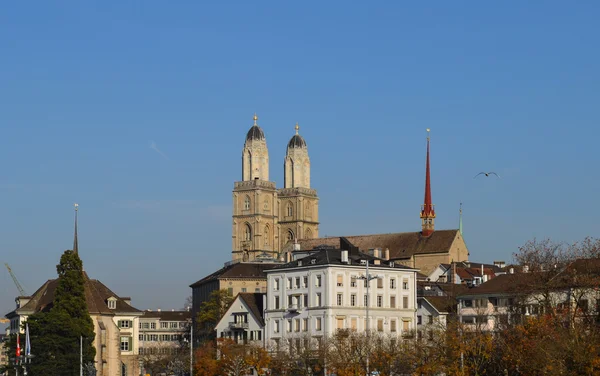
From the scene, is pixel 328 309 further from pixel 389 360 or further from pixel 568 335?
pixel 568 335

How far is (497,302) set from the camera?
128 m

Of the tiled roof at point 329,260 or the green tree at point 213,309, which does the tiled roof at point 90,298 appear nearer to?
the green tree at point 213,309

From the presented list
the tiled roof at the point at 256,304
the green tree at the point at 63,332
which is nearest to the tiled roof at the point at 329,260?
the tiled roof at the point at 256,304

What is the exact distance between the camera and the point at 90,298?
488ft

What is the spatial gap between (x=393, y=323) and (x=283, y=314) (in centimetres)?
1064

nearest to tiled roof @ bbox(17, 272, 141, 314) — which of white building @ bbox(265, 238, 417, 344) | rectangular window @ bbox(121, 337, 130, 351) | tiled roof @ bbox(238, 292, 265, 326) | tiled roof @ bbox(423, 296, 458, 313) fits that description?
rectangular window @ bbox(121, 337, 130, 351)

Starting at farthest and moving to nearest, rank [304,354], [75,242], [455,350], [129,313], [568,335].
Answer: [75,242]
[129,313]
[304,354]
[455,350]
[568,335]

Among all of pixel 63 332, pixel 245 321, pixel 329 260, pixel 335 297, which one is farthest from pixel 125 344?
pixel 335 297

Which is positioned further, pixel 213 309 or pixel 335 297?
pixel 213 309

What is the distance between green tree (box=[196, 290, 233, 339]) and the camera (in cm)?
17312

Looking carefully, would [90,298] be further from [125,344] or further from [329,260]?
[329,260]

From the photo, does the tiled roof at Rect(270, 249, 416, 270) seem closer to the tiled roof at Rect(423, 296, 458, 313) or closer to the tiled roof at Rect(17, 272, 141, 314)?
the tiled roof at Rect(423, 296, 458, 313)

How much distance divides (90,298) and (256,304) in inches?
810

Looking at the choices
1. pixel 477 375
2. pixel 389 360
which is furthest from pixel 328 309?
pixel 477 375
